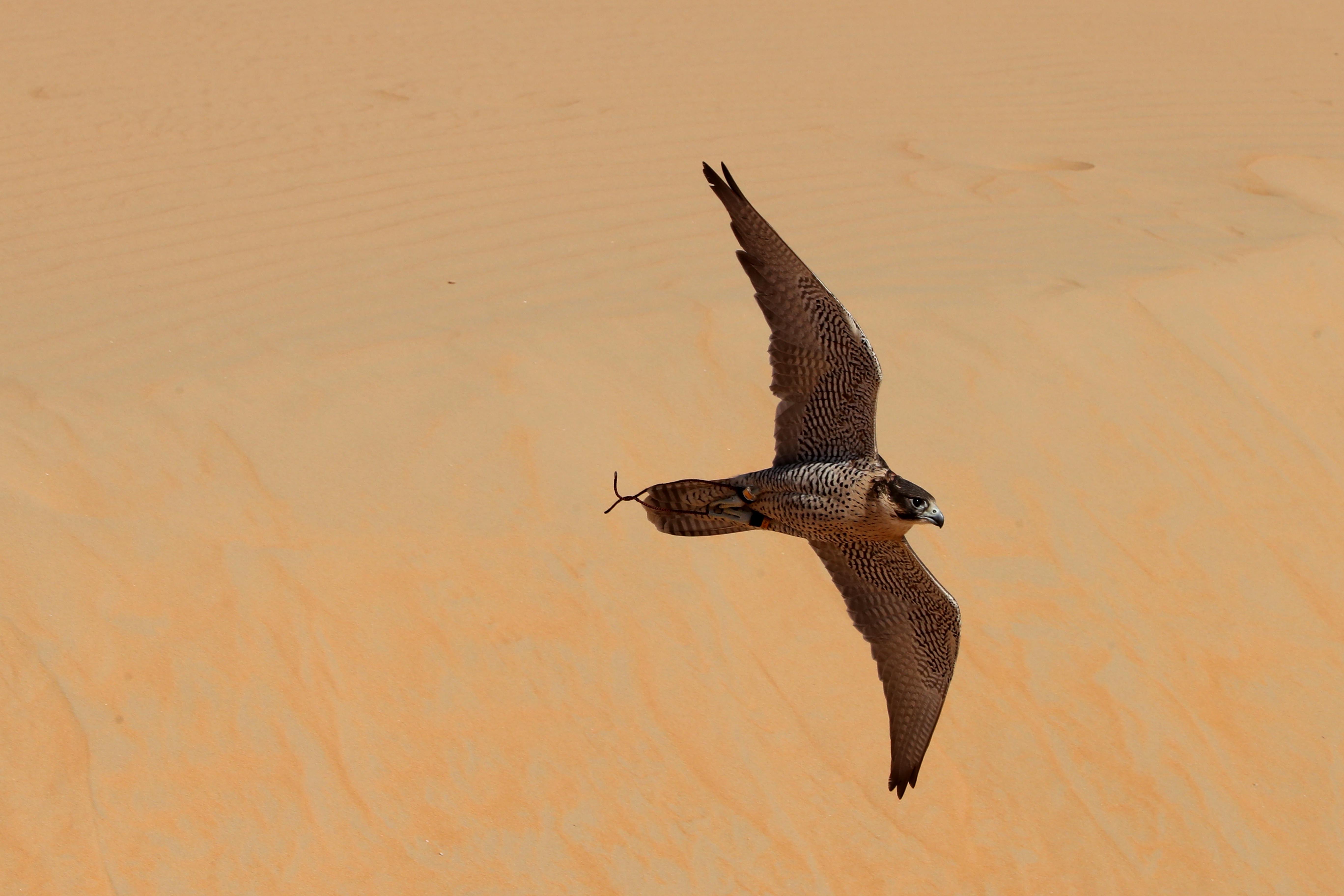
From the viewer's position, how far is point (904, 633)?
14.5ft

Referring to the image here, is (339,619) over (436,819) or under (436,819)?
over

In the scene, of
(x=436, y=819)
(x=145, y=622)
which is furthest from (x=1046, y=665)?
(x=145, y=622)

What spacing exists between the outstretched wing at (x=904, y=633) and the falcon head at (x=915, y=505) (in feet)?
1.80

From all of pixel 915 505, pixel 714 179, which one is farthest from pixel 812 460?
pixel 714 179

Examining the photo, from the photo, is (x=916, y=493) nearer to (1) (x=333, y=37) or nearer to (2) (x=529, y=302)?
(2) (x=529, y=302)

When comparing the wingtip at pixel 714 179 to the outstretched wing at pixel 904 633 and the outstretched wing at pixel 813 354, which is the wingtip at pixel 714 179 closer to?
the outstretched wing at pixel 813 354

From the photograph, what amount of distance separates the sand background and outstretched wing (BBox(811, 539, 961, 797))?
1.07ft

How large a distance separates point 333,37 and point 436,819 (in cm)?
633

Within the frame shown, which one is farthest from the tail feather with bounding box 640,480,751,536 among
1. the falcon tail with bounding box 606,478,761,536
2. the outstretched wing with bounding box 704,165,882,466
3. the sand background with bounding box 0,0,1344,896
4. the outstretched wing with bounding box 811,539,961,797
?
the sand background with bounding box 0,0,1344,896

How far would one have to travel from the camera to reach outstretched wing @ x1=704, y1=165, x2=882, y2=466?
3986 mm

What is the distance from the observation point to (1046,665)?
5.01 m

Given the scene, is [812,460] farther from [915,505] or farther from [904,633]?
[904,633]

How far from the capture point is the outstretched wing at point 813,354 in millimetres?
3986

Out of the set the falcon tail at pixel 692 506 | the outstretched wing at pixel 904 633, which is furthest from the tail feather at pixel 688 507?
the outstretched wing at pixel 904 633
